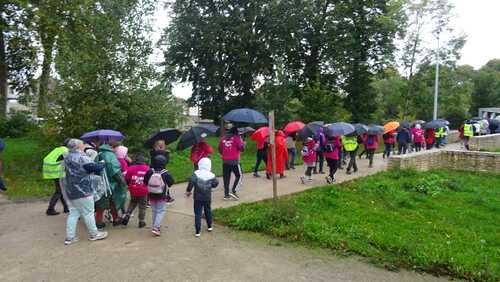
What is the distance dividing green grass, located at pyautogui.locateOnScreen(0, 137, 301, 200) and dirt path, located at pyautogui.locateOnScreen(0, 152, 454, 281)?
10.6 feet

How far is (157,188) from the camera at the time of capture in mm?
6754

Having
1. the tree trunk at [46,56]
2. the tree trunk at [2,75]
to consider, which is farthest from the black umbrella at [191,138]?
the tree trunk at [2,75]

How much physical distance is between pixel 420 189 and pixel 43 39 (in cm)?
1330

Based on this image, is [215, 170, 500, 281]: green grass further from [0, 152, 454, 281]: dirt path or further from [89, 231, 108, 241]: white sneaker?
[89, 231, 108, 241]: white sneaker

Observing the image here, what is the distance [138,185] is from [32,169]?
7.90 meters

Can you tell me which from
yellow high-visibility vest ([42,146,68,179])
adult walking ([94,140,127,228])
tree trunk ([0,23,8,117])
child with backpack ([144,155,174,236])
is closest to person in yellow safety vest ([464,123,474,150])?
child with backpack ([144,155,174,236])

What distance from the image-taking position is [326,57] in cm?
3228

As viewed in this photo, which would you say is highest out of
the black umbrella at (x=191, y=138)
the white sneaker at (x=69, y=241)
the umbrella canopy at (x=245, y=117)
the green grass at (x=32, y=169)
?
the umbrella canopy at (x=245, y=117)

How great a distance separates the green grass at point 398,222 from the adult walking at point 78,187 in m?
2.41

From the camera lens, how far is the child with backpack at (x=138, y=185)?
7137 mm

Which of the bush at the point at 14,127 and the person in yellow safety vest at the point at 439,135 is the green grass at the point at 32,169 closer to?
the bush at the point at 14,127

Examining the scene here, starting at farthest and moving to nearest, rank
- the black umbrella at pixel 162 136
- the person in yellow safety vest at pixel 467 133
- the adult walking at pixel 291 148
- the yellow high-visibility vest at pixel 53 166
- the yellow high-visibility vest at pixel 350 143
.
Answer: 1. the person in yellow safety vest at pixel 467 133
2. the adult walking at pixel 291 148
3. the yellow high-visibility vest at pixel 350 143
4. the black umbrella at pixel 162 136
5. the yellow high-visibility vest at pixel 53 166

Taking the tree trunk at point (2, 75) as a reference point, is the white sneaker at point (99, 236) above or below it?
below

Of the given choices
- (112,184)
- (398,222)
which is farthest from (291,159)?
(112,184)
